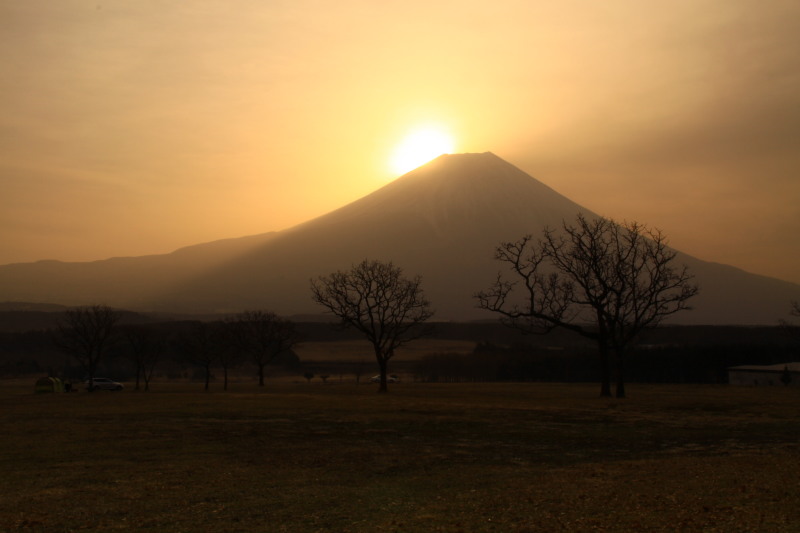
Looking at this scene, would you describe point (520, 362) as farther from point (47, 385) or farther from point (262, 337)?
point (47, 385)

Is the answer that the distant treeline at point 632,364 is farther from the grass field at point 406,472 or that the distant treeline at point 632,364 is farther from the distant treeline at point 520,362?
the grass field at point 406,472

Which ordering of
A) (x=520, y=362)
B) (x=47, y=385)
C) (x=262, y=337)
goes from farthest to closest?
(x=520, y=362) < (x=262, y=337) < (x=47, y=385)

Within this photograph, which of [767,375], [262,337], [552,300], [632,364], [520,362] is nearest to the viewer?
[552,300]

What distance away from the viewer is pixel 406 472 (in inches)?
675

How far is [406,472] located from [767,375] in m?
63.9

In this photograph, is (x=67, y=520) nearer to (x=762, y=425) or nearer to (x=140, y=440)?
(x=140, y=440)

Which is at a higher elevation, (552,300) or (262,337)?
(552,300)

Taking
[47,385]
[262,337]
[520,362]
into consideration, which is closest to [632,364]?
[520,362]

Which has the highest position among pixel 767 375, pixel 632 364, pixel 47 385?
pixel 632 364

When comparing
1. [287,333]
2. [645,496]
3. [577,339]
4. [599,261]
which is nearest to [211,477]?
[645,496]

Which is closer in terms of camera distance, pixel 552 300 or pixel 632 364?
pixel 552 300

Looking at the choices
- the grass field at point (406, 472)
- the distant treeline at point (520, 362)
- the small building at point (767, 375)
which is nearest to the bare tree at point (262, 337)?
the distant treeline at point (520, 362)

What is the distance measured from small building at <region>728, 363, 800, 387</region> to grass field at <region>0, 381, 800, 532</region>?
38984 millimetres

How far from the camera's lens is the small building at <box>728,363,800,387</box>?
66.2 meters
